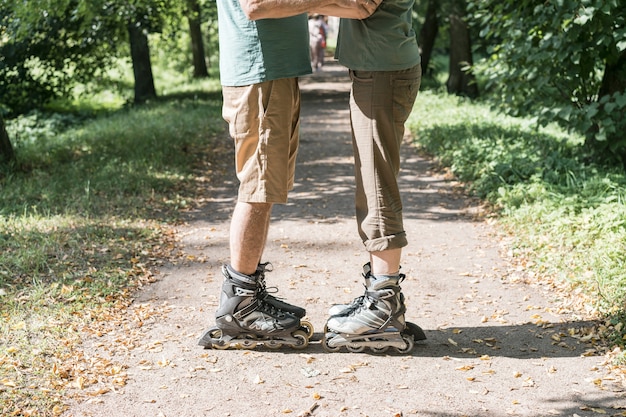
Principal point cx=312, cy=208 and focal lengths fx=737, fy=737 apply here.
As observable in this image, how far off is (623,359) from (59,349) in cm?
277

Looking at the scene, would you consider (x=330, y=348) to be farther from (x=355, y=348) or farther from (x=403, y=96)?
(x=403, y=96)

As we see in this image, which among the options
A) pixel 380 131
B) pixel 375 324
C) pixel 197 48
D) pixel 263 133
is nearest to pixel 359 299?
pixel 375 324

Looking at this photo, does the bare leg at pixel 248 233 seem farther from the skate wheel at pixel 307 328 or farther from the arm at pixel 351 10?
the arm at pixel 351 10

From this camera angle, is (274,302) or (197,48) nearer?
(274,302)

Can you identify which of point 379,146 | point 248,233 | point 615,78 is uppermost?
point 379,146

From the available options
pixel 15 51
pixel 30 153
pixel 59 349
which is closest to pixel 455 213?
pixel 59 349

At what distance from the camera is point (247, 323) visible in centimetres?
379

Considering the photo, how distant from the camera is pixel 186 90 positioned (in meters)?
20.7

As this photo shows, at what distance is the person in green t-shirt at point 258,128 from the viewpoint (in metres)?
3.54

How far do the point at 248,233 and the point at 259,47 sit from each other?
0.92 m

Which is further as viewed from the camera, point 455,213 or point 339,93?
point 339,93

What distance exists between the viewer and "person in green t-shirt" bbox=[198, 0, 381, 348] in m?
3.54

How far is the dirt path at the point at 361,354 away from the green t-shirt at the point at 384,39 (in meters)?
1.47

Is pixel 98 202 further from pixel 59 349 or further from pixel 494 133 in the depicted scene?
pixel 494 133
